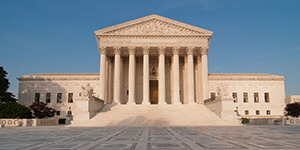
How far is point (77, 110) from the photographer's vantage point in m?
30.6

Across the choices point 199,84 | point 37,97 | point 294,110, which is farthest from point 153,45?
point 37,97

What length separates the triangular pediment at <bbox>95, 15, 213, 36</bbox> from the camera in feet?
144

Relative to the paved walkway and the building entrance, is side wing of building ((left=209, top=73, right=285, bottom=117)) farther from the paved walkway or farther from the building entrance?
the paved walkway

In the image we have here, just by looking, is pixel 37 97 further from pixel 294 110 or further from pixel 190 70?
pixel 294 110

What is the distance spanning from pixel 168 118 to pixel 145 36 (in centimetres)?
1855

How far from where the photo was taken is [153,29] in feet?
145

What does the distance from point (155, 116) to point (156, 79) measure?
58.4 feet

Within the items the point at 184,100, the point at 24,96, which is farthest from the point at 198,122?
the point at 24,96

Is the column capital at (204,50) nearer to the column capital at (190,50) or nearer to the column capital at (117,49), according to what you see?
the column capital at (190,50)

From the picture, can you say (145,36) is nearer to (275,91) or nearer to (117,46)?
(117,46)

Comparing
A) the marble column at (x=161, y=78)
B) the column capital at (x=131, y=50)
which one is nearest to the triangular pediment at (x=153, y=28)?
the column capital at (x=131, y=50)

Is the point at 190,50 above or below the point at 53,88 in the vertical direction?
above

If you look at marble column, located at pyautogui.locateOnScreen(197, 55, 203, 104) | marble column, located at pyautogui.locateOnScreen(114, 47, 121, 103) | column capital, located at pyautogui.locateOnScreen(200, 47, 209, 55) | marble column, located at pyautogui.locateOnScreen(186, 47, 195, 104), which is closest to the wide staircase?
marble column, located at pyautogui.locateOnScreen(114, 47, 121, 103)

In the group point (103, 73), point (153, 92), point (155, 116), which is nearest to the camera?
point (155, 116)
